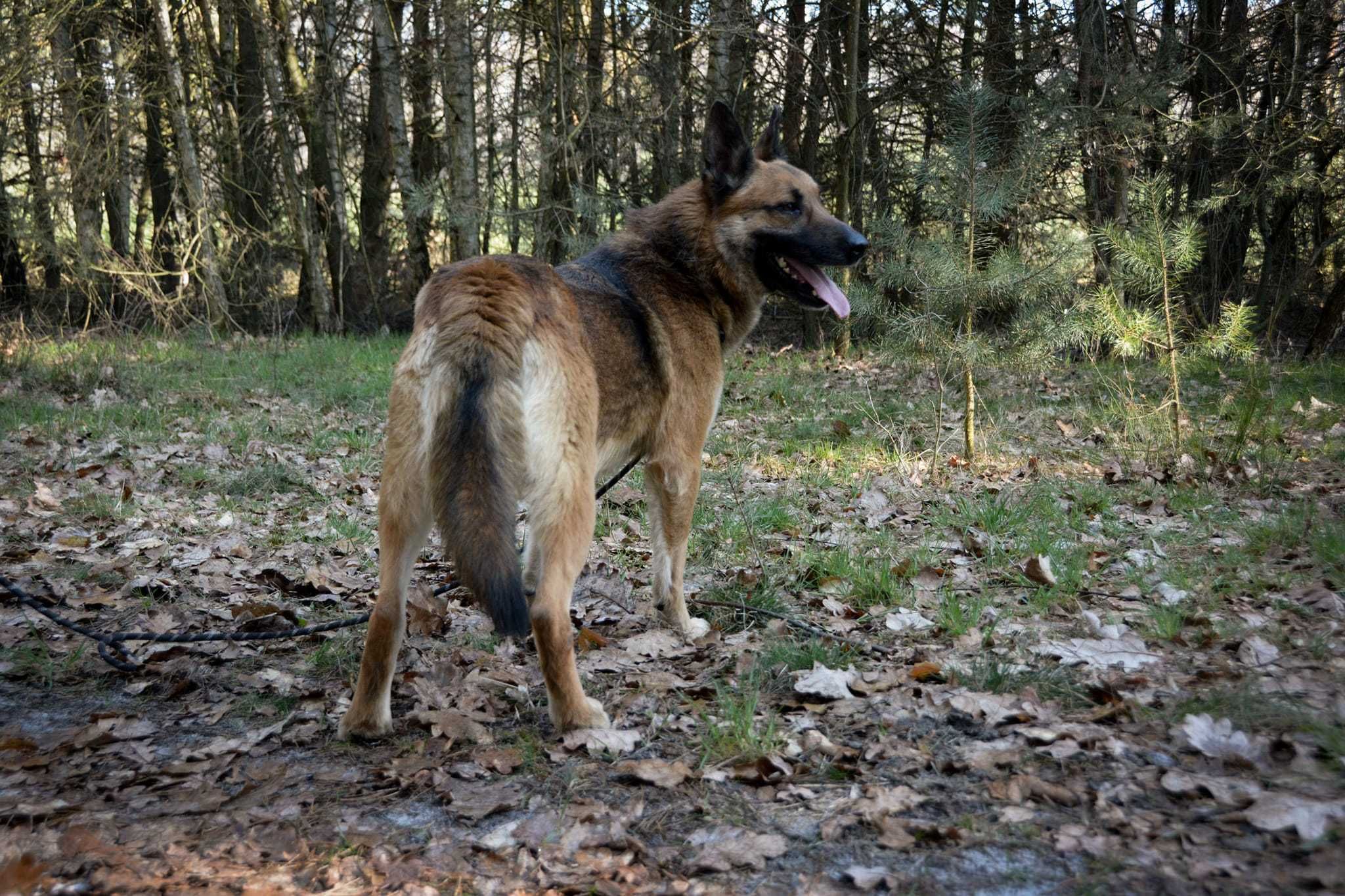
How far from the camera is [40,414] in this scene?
7512 millimetres

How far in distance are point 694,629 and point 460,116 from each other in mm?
10265

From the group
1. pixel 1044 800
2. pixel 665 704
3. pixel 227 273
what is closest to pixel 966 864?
pixel 1044 800

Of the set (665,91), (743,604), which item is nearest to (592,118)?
(665,91)

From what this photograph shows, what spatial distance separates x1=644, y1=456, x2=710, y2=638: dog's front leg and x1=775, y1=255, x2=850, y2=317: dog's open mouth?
1.05 metres

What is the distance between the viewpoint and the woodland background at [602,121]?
31.2 ft

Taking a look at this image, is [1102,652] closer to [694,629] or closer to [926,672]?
[926,672]

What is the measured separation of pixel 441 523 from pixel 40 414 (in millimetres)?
6750

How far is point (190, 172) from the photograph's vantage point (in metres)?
12.1

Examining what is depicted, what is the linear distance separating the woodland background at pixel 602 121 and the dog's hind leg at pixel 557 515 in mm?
4666

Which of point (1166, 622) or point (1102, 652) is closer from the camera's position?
point (1102, 652)

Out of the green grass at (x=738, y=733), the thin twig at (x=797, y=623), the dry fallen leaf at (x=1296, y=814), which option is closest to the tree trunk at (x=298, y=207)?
the thin twig at (x=797, y=623)

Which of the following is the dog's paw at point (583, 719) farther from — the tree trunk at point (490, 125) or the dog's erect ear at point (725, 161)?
the tree trunk at point (490, 125)

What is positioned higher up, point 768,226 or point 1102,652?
point 768,226

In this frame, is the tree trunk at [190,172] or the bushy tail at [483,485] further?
the tree trunk at [190,172]
